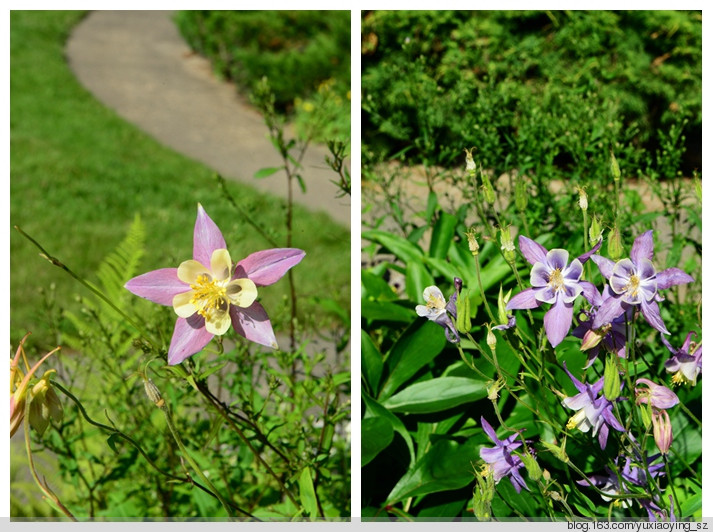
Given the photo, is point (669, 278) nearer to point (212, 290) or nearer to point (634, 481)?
point (634, 481)

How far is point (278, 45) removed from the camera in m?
4.86

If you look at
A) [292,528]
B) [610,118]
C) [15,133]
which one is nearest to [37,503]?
[292,528]

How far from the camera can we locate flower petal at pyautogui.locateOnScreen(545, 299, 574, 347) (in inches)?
30.7

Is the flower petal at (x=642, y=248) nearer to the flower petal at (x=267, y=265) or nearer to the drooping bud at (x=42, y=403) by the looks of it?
the flower petal at (x=267, y=265)

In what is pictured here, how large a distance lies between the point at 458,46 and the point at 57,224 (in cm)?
192

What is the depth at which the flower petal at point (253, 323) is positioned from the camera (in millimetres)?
727

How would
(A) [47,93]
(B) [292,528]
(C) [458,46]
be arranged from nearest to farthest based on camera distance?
(B) [292,528] < (C) [458,46] < (A) [47,93]

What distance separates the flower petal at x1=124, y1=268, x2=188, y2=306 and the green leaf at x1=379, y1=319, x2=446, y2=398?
1.65 feet

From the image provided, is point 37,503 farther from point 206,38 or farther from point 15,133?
point 206,38

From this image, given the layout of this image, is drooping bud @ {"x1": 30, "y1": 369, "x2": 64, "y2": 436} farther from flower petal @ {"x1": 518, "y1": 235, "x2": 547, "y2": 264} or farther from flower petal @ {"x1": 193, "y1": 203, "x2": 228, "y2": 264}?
flower petal @ {"x1": 518, "y1": 235, "x2": 547, "y2": 264}

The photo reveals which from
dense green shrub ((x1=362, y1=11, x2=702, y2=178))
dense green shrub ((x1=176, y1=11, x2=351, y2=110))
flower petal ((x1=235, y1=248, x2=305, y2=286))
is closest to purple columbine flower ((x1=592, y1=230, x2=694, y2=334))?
flower petal ((x1=235, y1=248, x2=305, y2=286))

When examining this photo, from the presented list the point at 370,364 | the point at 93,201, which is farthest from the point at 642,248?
the point at 93,201

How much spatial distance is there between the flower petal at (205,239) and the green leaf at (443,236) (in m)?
0.73

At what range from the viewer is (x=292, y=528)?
37.3 inches
